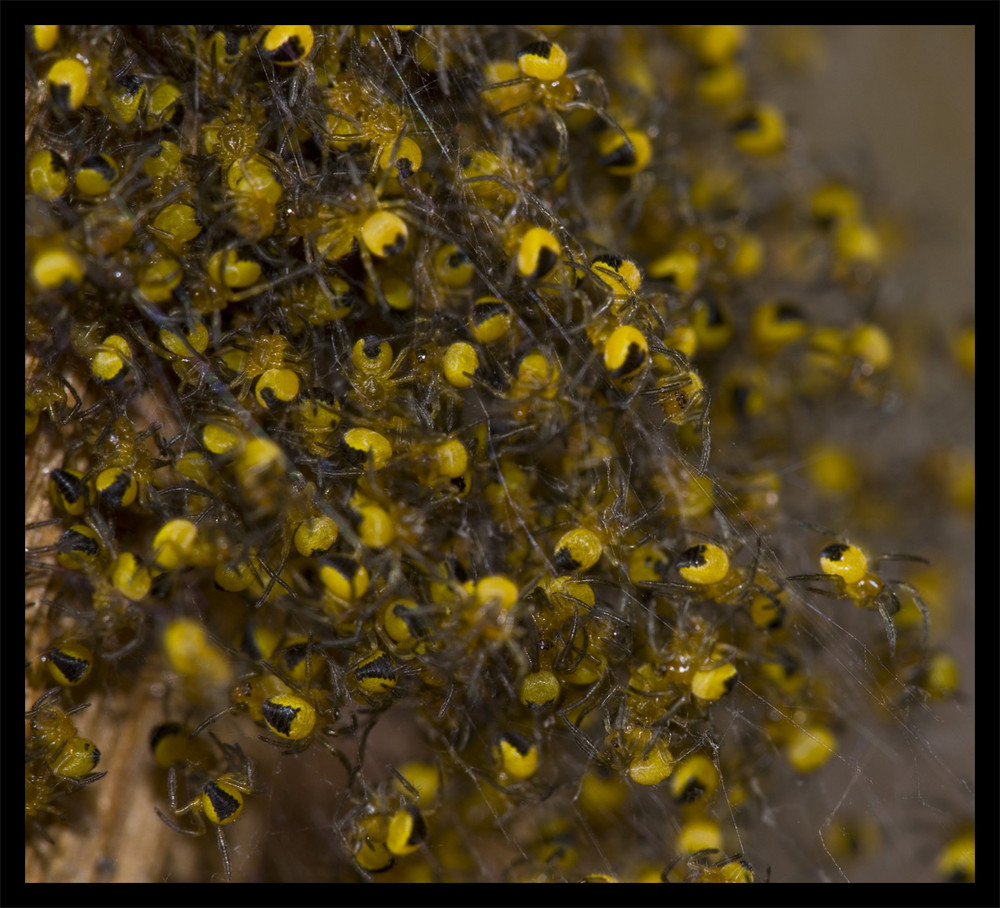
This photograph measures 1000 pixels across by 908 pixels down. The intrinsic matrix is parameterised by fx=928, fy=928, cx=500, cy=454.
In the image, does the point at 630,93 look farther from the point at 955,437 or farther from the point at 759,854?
the point at 759,854

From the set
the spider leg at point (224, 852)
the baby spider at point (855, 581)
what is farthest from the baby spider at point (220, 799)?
the baby spider at point (855, 581)

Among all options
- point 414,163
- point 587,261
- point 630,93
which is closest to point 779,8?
point 630,93

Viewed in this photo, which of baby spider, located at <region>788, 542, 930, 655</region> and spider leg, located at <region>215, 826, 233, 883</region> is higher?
baby spider, located at <region>788, 542, 930, 655</region>

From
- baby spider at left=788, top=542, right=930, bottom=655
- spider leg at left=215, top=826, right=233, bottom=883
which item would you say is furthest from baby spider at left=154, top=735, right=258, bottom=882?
baby spider at left=788, top=542, right=930, bottom=655

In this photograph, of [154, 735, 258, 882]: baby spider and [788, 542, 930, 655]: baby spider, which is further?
[788, 542, 930, 655]: baby spider

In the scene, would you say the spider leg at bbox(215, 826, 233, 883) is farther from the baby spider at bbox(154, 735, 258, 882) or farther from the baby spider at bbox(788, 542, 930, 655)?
the baby spider at bbox(788, 542, 930, 655)

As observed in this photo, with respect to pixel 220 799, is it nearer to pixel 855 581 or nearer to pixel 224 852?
pixel 224 852
